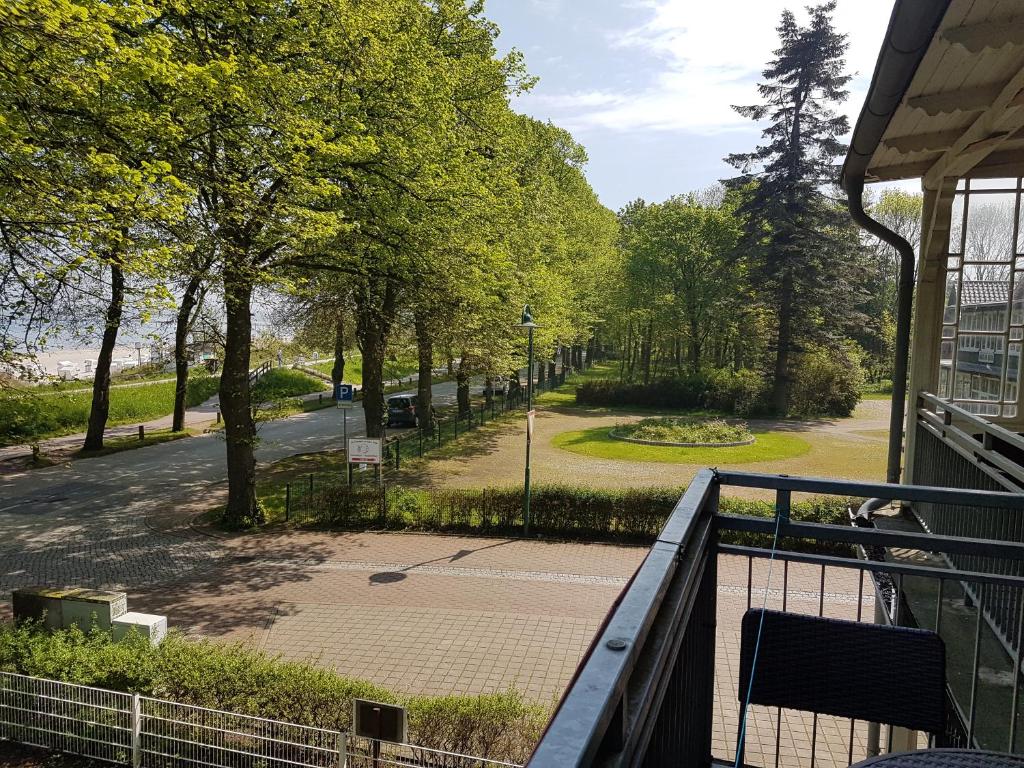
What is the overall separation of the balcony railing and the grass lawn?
18.8 meters

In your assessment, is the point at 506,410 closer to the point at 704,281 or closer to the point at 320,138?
the point at 704,281

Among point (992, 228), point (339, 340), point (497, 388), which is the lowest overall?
point (497, 388)

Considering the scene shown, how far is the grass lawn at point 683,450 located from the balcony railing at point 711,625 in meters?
18.8

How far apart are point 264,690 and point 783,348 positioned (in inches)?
1302

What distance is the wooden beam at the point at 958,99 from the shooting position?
3982 millimetres

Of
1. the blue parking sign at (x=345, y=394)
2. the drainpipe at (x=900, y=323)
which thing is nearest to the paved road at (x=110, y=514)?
the blue parking sign at (x=345, y=394)

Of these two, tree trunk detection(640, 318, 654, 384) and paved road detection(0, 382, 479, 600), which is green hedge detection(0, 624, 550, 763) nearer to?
paved road detection(0, 382, 479, 600)

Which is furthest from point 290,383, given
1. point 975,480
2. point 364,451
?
point 975,480

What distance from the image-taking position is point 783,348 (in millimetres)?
35156

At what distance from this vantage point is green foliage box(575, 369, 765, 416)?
36344mm

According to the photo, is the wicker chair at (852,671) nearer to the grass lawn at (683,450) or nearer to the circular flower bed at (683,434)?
the grass lawn at (683,450)

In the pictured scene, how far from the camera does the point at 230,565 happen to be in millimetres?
13633

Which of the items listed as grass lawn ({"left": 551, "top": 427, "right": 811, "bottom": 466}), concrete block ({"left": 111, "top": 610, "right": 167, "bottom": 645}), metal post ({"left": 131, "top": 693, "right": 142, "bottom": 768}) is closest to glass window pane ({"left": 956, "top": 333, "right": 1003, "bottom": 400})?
metal post ({"left": 131, "top": 693, "right": 142, "bottom": 768})

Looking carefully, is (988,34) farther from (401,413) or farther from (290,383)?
(290,383)
